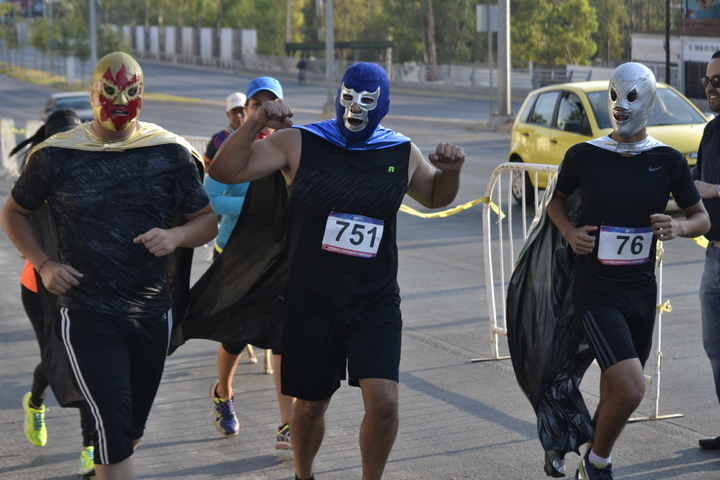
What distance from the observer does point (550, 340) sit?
4.77 metres

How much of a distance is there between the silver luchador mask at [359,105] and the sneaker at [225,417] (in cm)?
206

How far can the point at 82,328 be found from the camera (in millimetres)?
3760

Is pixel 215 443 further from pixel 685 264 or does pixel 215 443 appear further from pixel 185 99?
pixel 185 99

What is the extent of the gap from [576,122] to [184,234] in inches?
399

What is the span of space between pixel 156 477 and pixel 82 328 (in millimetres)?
1315

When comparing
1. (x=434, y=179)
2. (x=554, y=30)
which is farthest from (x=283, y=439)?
(x=554, y=30)

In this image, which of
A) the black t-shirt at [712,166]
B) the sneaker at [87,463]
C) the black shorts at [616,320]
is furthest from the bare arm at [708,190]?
the sneaker at [87,463]

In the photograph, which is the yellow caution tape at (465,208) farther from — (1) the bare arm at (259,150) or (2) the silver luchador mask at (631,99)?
(1) the bare arm at (259,150)

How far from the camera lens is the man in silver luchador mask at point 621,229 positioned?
4.25m

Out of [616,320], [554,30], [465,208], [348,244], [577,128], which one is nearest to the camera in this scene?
[348,244]

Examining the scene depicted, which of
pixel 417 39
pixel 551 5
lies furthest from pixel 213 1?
pixel 551 5

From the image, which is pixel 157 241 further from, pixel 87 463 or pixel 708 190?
pixel 708 190

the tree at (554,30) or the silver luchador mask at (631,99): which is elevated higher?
the tree at (554,30)

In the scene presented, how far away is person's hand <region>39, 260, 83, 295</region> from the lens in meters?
3.71
